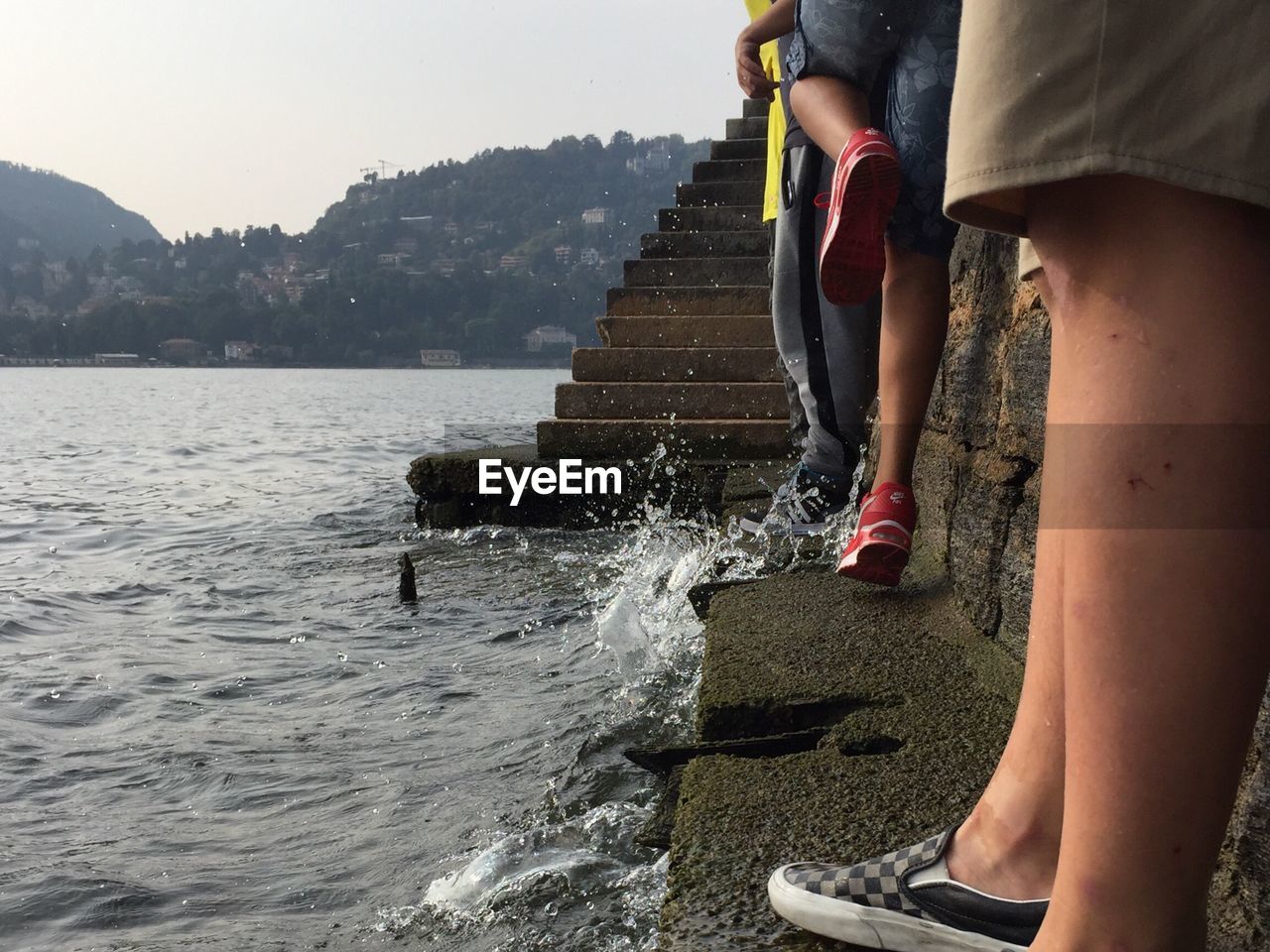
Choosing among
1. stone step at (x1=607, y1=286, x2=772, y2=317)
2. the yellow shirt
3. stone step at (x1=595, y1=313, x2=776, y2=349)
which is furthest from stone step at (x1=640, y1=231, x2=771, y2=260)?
the yellow shirt

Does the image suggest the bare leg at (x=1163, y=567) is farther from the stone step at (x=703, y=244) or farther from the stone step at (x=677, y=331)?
the stone step at (x=703, y=244)

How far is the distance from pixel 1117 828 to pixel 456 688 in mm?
3247

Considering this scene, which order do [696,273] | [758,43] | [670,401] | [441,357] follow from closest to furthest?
1. [758,43]
2. [670,401]
3. [696,273]
4. [441,357]

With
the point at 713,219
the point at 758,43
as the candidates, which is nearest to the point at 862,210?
the point at 758,43

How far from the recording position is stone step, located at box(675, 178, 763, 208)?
914 centimetres

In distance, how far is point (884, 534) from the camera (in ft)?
8.34

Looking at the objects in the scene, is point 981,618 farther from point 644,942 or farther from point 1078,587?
point 1078,587

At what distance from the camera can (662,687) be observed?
3.30 metres

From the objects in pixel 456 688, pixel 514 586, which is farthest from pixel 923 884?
pixel 514 586

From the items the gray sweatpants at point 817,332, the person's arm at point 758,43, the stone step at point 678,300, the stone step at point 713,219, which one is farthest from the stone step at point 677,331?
the gray sweatpants at point 817,332

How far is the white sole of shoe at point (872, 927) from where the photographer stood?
4.01ft

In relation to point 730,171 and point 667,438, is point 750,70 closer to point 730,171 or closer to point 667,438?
point 667,438

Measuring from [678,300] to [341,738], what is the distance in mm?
5189

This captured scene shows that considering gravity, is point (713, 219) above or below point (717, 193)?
below
